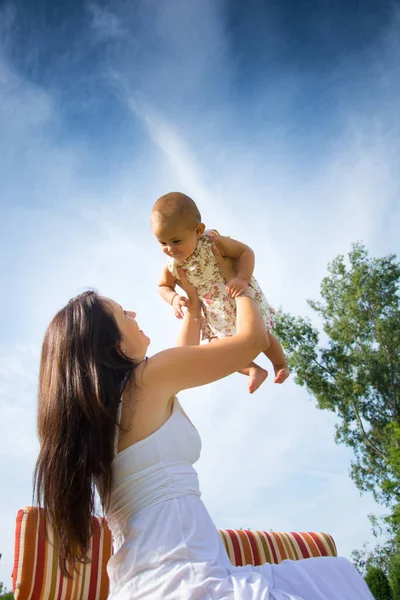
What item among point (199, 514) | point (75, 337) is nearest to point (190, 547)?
point (199, 514)

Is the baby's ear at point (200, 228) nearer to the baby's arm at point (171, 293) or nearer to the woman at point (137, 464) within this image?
the baby's arm at point (171, 293)

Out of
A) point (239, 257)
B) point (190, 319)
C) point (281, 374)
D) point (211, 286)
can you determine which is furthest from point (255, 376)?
point (239, 257)

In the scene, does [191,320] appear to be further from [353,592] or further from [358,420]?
[358,420]

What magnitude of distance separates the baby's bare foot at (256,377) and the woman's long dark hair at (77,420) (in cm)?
160

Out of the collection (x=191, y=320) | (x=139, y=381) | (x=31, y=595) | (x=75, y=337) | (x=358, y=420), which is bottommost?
(x=31, y=595)

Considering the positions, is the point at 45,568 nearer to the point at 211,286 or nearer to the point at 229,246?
the point at 211,286

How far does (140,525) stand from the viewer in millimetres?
1837

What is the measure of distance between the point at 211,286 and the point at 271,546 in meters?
2.19

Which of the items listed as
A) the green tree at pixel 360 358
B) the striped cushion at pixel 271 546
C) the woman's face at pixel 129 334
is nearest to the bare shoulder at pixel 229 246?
the woman's face at pixel 129 334

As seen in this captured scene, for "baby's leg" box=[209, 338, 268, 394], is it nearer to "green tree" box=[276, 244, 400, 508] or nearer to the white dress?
the white dress

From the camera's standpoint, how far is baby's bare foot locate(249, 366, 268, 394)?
3596 mm

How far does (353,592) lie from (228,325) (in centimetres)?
216

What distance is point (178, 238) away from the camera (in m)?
3.52

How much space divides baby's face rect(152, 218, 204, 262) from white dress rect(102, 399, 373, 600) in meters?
1.67
